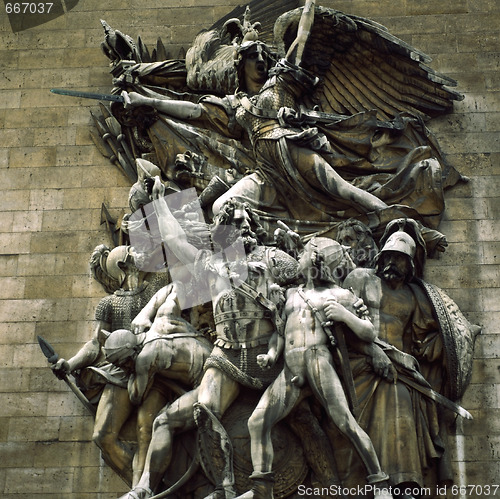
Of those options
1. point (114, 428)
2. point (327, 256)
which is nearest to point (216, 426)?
point (114, 428)

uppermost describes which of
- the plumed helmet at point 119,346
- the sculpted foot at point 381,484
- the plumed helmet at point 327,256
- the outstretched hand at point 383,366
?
the plumed helmet at point 327,256

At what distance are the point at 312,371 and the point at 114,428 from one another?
1993mm

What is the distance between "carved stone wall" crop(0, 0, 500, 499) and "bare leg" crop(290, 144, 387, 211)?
0.92 meters

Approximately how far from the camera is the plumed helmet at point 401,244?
11.6 m

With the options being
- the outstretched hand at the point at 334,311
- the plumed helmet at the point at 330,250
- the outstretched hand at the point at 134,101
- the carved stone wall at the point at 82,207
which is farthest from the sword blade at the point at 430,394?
the outstretched hand at the point at 134,101

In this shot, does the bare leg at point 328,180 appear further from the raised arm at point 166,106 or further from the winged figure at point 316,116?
the raised arm at point 166,106

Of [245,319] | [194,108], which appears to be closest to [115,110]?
[194,108]

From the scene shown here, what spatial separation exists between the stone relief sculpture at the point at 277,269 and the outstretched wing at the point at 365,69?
18mm

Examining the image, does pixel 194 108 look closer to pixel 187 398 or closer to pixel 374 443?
pixel 187 398

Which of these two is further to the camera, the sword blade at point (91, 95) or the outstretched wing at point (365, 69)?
the outstretched wing at point (365, 69)

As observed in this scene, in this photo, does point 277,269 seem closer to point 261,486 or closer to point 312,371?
point 312,371

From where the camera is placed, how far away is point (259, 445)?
35.4 ft

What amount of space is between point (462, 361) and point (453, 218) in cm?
173

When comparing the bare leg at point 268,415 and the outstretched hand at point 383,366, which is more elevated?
the outstretched hand at point 383,366
